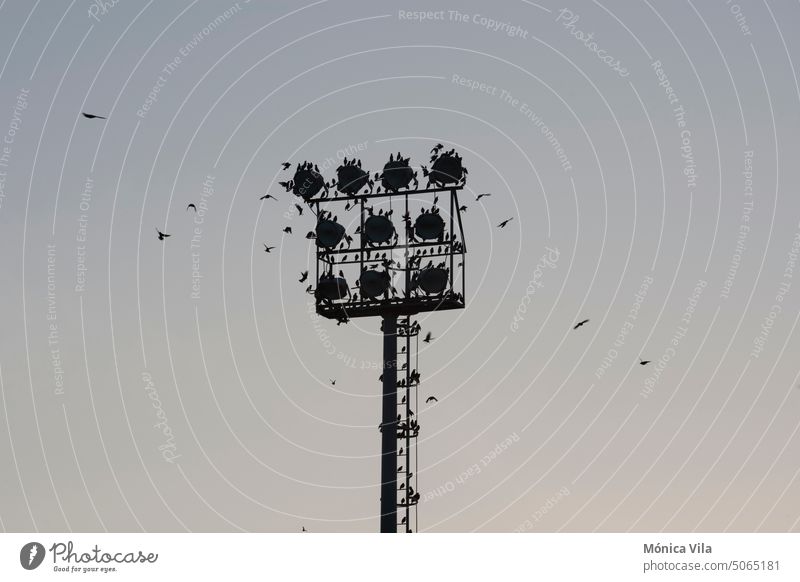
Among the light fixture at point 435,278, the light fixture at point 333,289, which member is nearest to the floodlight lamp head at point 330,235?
the light fixture at point 333,289

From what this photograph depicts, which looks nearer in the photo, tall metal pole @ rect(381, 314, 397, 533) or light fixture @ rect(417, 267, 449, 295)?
light fixture @ rect(417, 267, 449, 295)

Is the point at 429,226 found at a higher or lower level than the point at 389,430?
higher

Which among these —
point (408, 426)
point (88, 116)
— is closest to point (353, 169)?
point (408, 426)

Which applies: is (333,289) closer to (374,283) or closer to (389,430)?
(374,283)

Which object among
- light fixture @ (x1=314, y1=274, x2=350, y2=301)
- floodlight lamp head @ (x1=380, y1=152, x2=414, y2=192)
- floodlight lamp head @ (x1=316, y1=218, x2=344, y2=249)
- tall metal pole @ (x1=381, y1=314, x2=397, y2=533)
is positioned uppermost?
floodlight lamp head @ (x1=380, y1=152, x2=414, y2=192)

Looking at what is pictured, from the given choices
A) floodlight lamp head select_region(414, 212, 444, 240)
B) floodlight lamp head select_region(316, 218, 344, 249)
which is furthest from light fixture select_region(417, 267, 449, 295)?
floodlight lamp head select_region(316, 218, 344, 249)

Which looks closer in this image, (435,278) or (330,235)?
(435,278)

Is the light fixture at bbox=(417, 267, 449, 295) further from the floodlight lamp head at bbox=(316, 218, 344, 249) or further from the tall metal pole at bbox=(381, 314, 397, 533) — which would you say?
the floodlight lamp head at bbox=(316, 218, 344, 249)

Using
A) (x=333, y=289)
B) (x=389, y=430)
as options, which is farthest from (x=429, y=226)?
(x=389, y=430)

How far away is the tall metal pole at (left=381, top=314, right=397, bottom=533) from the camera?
70.4m

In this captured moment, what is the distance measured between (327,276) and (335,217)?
2.38 metres

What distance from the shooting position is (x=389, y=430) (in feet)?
236

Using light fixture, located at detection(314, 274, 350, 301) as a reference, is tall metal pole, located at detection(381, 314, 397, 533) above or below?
below
